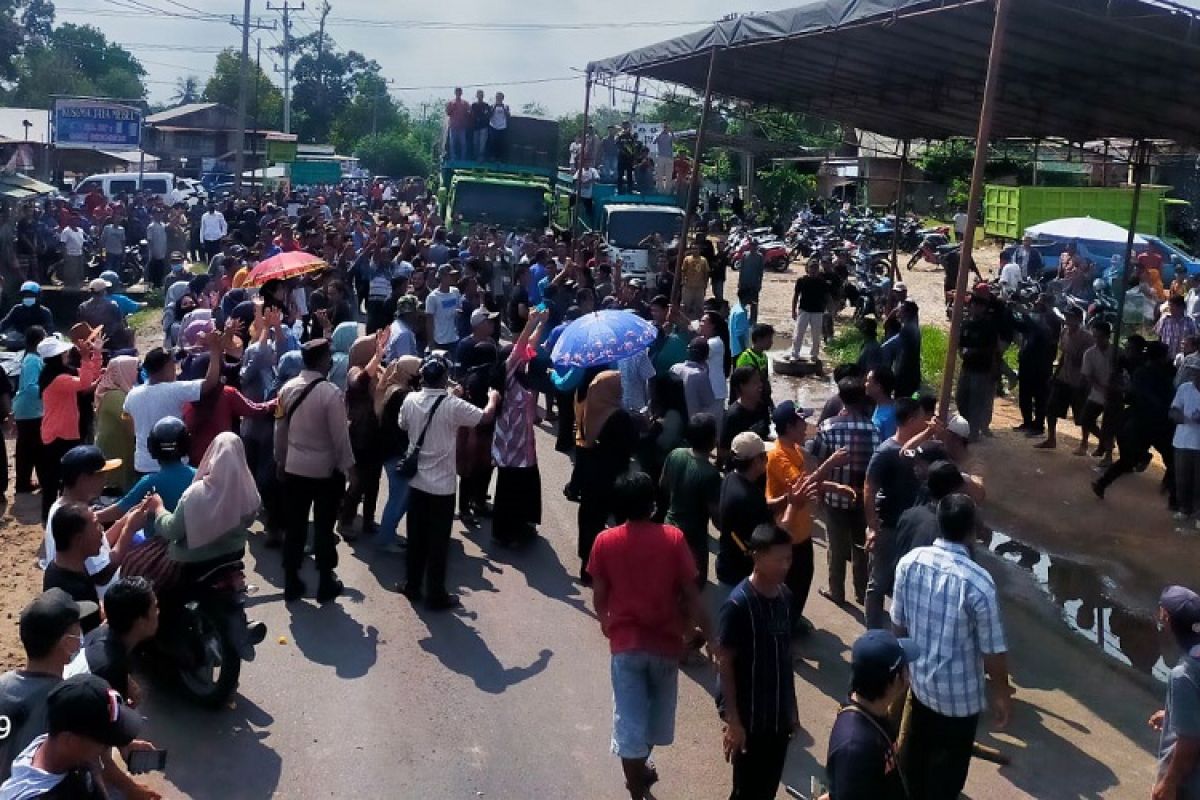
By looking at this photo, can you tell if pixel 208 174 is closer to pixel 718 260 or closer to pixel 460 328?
pixel 718 260

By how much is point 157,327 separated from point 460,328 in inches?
359

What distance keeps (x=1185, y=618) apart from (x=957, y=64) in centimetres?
944

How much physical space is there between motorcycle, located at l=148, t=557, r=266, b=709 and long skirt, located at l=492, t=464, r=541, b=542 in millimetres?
3036

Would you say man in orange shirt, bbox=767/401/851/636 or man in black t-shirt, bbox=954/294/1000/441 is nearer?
man in orange shirt, bbox=767/401/851/636

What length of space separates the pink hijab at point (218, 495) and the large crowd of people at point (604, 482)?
15 millimetres

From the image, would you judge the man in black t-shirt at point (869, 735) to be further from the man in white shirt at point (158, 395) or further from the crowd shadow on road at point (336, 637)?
the man in white shirt at point (158, 395)

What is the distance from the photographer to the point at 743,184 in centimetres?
4275

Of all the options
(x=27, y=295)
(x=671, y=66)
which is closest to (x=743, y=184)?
(x=671, y=66)

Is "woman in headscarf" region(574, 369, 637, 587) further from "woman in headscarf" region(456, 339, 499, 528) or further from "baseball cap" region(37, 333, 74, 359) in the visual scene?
"baseball cap" region(37, 333, 74, 359)

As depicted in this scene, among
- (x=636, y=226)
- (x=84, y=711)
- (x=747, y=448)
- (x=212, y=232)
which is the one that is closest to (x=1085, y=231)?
(x=636, y=226)

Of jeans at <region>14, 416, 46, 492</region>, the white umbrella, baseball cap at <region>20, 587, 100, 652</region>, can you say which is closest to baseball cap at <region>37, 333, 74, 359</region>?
jeans at <region>14, 416, 46, 492</region>

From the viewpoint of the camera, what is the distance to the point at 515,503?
9109mm

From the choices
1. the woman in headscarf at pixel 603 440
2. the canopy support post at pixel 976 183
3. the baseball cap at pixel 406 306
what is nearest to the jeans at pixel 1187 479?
the canopy support post at pixel 976 183

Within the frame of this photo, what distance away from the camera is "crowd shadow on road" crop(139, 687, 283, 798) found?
5566 mm
